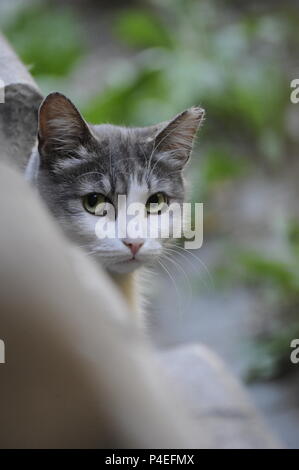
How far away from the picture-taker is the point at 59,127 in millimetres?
2057

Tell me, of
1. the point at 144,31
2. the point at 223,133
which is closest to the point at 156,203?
the point at 223,133

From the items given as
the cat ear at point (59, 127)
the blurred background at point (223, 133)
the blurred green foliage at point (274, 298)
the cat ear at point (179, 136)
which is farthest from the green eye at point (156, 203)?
the blurred green foliage at point (274, 298)

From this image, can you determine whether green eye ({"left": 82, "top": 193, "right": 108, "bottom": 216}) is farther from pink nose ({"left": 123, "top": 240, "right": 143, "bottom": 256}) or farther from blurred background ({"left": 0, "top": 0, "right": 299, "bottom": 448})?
blurred background ({"left": 0, "top": 0, "right": 299, "bottom": 448})

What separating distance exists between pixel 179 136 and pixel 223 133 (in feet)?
10.9

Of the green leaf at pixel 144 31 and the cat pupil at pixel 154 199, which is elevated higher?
the green leaf at pixel 144 31

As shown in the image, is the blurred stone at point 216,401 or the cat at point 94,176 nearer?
the blurred stone at point 216,401

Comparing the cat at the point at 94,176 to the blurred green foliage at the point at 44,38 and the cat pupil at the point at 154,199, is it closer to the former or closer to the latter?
the cat pupil at the point at 154,199

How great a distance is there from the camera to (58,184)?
6.96 feet

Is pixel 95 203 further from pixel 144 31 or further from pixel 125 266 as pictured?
pixel 144 31

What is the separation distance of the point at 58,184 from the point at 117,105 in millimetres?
2442

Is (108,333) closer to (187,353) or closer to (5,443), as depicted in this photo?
(5,443)

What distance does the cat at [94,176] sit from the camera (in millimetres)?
2051

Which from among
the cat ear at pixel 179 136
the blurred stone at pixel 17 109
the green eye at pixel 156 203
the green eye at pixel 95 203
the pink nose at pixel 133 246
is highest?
the blurred stone at pixel 17 109
